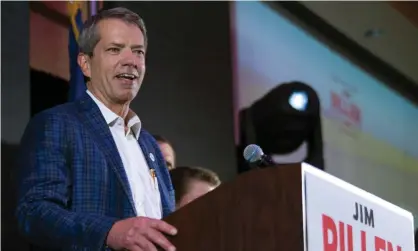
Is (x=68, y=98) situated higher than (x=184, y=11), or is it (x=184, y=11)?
(x=184, y=11)

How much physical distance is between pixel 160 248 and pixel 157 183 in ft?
1.18

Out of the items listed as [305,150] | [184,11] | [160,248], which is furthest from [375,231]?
[305,150]

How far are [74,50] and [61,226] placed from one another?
134 centimetres

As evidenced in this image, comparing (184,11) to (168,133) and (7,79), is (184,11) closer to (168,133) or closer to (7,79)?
(168,133)

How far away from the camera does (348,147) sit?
450 centimetres

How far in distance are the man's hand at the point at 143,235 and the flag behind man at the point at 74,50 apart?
124 cm

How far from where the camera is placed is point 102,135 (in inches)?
68.6

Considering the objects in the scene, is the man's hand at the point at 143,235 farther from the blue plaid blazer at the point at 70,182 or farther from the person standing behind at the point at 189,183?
the person standing behind at the point at 189,183

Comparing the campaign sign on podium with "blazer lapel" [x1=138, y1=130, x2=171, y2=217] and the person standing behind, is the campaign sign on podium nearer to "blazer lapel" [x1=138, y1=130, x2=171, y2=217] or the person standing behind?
"blazer lapel" [x1=138, y1=130, x2=171, y2=217]

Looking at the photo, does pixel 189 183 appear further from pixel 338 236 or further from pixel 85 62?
pixel 338 236

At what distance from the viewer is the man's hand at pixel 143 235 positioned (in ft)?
4.80

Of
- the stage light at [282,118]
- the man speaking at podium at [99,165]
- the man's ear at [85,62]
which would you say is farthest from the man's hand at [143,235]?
the stage light at [282,118]

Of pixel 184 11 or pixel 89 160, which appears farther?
pixel 184 11

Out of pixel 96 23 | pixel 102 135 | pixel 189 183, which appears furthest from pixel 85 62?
pixel 189 183
